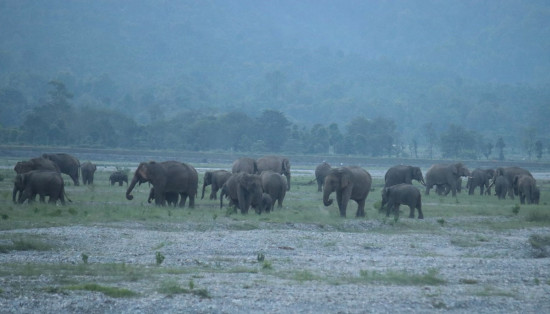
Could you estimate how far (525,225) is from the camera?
26219mm

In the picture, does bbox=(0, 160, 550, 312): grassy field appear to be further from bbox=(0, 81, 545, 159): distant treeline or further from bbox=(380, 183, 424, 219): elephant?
bbox=(0, 81, 545, 159): distant treeline

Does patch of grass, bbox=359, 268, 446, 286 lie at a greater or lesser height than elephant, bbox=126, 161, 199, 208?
lesser

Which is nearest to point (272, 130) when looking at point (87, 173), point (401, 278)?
point (87, 173)

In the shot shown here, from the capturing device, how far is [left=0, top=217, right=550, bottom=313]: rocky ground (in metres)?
12.6

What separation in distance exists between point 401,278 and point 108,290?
5169mm

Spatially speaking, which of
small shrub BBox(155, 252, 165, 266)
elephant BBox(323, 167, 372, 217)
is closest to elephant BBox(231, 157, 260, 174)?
elephant BBox(323, 167, 372, 217)

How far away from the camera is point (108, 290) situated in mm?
12953

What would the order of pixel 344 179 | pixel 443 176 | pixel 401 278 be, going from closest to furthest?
pixel 401 278 → pixel 344 179 → pixel 443 176

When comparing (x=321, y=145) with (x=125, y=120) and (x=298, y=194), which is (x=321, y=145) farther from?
(x=298, y=194)

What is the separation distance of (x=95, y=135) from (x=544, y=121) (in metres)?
110

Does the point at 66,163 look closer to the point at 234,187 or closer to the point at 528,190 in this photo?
the point at 234,187

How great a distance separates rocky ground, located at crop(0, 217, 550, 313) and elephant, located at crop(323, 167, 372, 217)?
3802mm

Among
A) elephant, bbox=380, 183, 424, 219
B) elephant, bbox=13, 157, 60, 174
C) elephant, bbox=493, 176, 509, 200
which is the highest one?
elephant, bbox=13, 157, 60, 174

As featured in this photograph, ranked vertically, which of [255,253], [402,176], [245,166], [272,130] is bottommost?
[255,253]
